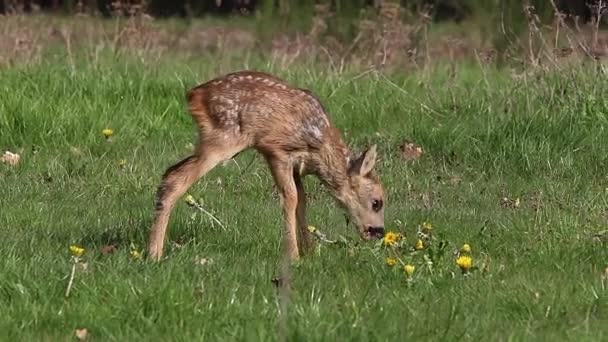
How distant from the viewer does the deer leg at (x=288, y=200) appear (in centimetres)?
726

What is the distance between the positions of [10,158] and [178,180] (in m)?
3.10

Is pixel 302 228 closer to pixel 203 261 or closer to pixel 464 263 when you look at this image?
pixel 203 261

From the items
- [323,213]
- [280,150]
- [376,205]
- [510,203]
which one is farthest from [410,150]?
[280,150]

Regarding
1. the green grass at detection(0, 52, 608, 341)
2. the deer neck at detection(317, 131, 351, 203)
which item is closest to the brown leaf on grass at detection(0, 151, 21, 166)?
the green grass at detection(0, 52, 608, 341)

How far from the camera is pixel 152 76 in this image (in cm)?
1236

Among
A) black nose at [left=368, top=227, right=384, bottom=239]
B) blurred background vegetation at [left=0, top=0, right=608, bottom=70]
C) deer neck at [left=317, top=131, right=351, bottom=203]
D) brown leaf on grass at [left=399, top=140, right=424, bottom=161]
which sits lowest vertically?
blurred background vegetation at [left=0, top=0, right=608, bottom=70]

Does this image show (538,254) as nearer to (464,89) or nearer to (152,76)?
(464,89)

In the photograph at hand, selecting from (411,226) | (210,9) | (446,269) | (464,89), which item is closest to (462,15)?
(210,9)

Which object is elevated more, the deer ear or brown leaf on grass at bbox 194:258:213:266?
the deer ear

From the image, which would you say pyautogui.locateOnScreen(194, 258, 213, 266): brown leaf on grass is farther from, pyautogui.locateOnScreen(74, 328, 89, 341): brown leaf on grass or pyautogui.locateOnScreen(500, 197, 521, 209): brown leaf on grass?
pyautogui.locateOnScreen(500, 197, 521, 209): brown leaf on grass

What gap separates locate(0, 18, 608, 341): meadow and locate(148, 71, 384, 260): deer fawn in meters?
0.19

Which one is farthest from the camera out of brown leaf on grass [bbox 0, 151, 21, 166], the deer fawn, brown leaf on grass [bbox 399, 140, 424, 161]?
brown leaf on grass [bbox 399, 140, 424, 161]

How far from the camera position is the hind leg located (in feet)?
24.0

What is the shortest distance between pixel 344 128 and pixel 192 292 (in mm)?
5462
